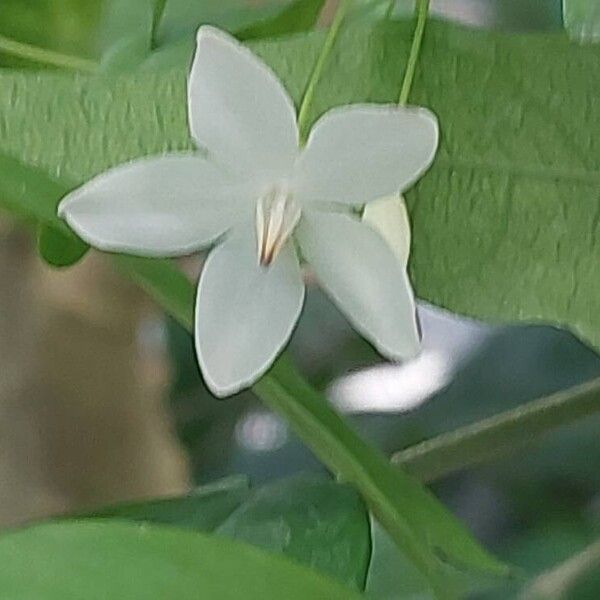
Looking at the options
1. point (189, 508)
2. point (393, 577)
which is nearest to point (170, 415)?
point (393, 577)

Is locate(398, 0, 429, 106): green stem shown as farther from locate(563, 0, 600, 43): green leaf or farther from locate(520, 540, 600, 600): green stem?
locate(520, 540, 600, 600): green stem

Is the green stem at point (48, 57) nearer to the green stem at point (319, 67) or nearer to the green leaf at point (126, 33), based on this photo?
the green leaf at point (126, 33)

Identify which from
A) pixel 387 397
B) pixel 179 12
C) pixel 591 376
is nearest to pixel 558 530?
pixel 591 376

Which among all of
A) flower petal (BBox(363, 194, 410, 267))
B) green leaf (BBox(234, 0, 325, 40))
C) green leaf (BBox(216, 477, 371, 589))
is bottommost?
green leaf (BBox(216, 477, 371, 589))

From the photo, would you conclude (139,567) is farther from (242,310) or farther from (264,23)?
(264,23)

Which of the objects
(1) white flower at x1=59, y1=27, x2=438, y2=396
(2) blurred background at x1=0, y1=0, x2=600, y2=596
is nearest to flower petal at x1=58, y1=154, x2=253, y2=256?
(1) white flower at x1=59, y1=27, x2=438, y2=396

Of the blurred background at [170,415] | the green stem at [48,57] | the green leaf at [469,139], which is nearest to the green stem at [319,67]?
the green leaf at [469,139]

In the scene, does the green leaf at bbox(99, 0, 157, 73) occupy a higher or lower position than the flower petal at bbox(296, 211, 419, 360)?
lower
